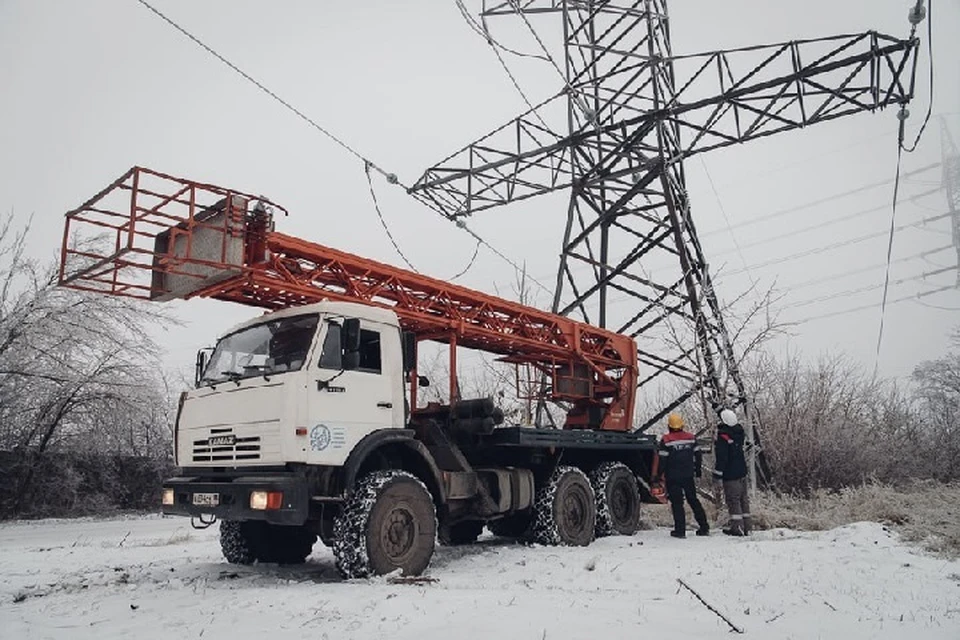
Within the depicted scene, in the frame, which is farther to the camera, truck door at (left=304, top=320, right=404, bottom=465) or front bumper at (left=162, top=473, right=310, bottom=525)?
truck door at (left=304, top=320, right=404, bottom=465)

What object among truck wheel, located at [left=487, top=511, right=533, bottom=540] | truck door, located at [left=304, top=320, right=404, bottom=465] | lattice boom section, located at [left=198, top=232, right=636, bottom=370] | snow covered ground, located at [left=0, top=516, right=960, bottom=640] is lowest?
snow covered ground, located at [left=0, top=516, right=960, bottom=640]

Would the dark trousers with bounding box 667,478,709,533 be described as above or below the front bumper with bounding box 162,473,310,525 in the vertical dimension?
below

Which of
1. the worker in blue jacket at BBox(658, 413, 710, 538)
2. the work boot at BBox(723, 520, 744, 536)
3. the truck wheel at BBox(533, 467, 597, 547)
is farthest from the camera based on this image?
the worker in blue jacket at BBox(658, 413, 710, 538)

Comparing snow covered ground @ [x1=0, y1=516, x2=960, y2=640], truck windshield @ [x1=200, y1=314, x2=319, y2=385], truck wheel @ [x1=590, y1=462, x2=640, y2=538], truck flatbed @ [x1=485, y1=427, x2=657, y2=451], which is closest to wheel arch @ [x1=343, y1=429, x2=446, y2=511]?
snow covered ground @ [x1=0, y1=516, x2=960, y2=640]

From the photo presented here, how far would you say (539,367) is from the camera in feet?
38.7

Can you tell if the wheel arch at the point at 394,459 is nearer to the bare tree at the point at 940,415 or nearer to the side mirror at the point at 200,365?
the side mirror at the point at 200,365

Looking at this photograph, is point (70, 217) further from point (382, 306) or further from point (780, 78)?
point (780, 78)

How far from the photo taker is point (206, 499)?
22.1 ft

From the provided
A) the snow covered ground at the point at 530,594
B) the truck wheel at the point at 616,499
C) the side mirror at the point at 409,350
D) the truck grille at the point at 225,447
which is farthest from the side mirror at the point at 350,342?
the truck wheel at the point at 616,499

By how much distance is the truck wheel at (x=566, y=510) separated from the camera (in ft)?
31.2

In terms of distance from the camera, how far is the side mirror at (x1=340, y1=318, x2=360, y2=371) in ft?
23.5

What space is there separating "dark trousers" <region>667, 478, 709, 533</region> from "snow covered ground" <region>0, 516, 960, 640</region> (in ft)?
3.01

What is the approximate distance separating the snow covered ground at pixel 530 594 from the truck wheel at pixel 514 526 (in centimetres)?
52

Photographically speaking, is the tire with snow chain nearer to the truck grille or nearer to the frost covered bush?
the truck grille
